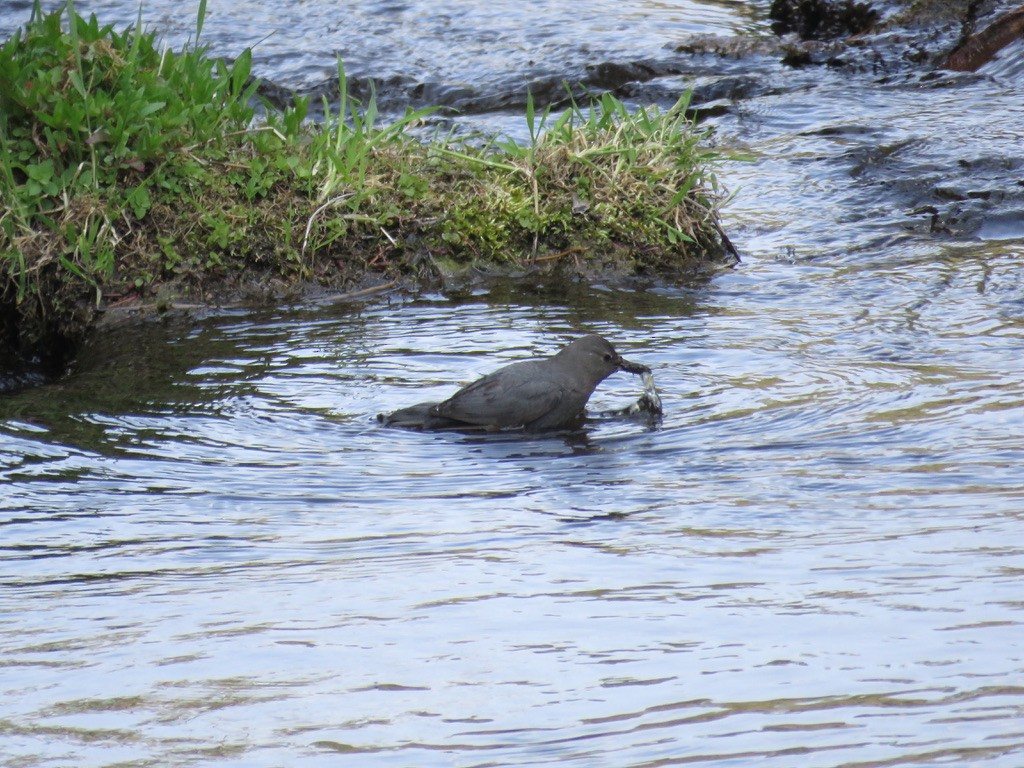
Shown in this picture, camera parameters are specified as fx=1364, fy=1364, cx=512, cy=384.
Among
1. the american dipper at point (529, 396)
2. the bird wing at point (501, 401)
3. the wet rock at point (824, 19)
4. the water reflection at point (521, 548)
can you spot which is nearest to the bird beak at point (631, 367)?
the american dipper at point (529, 396)

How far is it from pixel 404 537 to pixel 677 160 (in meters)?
3.97

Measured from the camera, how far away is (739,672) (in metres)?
2.95

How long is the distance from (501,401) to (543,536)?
3.91ft

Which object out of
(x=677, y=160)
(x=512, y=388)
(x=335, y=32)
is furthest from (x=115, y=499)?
(x=335, y=32)

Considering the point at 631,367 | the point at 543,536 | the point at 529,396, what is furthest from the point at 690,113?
the point at 543,536

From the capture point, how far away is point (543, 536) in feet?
12.9

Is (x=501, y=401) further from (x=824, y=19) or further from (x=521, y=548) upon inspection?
(x=824, y=19)

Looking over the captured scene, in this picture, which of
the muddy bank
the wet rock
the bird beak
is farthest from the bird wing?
the wet rock

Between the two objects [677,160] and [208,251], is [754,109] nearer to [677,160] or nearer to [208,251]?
[677,160]

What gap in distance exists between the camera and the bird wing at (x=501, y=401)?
502 centimetres

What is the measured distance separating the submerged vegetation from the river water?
12.3 inches

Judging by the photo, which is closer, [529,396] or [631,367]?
[529,396]

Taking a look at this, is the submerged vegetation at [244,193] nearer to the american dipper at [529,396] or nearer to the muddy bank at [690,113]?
the muddy bank at [690,113]

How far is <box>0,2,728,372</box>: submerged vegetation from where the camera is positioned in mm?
6246
